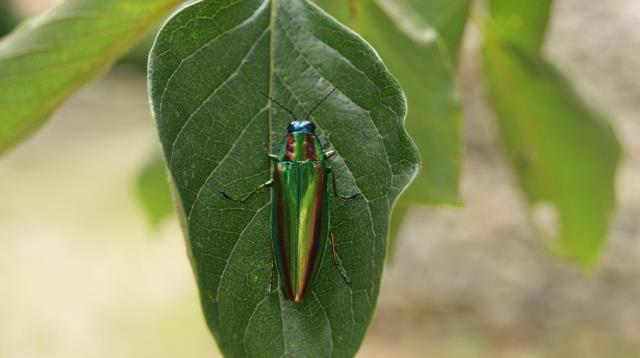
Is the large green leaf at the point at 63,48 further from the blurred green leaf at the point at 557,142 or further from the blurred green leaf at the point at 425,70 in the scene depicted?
the blurred green leaf at the point at 557,142

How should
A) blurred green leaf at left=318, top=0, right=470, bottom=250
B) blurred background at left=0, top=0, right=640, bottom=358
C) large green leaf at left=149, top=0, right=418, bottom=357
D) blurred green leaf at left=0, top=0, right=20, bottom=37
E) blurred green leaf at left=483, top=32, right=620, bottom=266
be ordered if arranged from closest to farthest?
large green leaf at left=149, top=0, right=418, bottom=357
blurred green leaf at left=318, top=0, right=470, bottom=250
blurred green leaf at left=483, top=32, right=620, bottom=266
blurred background at left=0, top=0, right=640, bottom=358
blurred green leaf at left=0, top=0, right=20, bottom=37

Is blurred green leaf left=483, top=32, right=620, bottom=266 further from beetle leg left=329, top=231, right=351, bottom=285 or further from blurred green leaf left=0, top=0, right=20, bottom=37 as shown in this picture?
blurred green leaf left=0, top=0, right=20, bottom=37

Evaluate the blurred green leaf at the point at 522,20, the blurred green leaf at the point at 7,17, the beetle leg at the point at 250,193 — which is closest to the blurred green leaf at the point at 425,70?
the blurred green leaf at the point at 522,20

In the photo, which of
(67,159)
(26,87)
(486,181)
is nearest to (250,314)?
(26,87)

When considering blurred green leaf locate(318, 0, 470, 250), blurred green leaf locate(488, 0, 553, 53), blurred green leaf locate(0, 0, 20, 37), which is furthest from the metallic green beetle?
blurred green leaf locate(0, 0, 20, 37)

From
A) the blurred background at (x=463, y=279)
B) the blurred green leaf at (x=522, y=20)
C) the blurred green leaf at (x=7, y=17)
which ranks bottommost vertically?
the blurred background at (x=463, y=279)

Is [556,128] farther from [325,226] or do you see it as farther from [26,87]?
[26,87]

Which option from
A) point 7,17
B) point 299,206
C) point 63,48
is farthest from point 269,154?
point 7,17

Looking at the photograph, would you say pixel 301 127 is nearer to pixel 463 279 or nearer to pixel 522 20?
pixel 522 20
